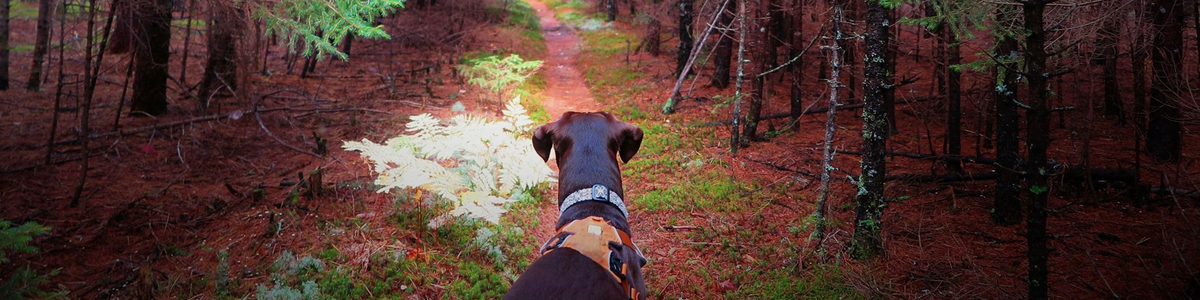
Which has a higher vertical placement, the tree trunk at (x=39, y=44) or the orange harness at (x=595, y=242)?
the tree trunk at (x=39, y=44)

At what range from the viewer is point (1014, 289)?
5195 mm

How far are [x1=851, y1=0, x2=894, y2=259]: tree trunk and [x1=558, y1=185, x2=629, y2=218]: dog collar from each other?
3266 mm

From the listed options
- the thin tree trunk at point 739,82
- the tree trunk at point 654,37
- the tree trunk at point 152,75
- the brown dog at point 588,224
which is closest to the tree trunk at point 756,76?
the thin tree trunk at point 739,82

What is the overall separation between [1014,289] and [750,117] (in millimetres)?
5589

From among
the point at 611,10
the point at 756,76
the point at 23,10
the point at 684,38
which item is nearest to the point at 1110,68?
the point at 756,76

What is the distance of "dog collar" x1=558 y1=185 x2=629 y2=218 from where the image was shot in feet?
11.5

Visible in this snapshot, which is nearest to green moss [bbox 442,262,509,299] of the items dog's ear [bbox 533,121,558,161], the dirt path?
the dirt path

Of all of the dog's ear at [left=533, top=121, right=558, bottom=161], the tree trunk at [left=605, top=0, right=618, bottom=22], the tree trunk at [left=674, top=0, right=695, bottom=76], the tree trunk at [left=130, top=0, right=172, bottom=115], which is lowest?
the dog's ear at [left=533, top=121, right=558, bottom=161]

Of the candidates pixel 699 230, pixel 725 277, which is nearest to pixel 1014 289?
pixel 725 277

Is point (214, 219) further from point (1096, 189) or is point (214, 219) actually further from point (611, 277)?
point (1096, 189)

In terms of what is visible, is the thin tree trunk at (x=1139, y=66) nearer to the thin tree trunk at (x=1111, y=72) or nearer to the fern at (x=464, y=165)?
the thin tree trunk at (x=1111, y=72)

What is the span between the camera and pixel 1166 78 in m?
7.89

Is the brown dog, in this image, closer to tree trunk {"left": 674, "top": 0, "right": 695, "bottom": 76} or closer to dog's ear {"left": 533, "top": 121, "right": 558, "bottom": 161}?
dog's ear {"left": 533, "top": 121, "right": 558, "bottom": 161}

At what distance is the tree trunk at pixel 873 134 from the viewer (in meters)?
5.57
